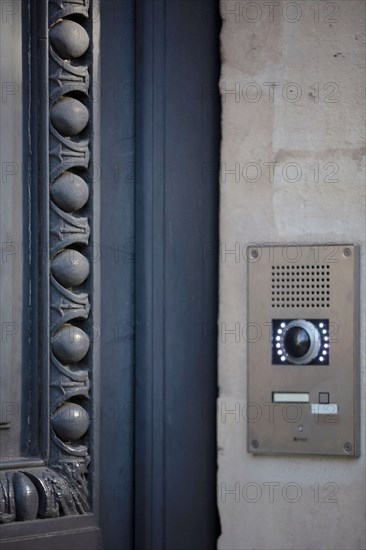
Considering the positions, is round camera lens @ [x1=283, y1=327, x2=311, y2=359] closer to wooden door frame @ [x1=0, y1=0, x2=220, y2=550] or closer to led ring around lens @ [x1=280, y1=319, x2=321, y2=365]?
led ring around lens @ [x1=280, y1=319, x2=321, y2=365]

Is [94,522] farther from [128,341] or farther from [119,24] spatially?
[119,24]

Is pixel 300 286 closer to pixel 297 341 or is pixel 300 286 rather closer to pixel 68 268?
pixel 297 341

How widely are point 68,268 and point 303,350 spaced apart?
52cm

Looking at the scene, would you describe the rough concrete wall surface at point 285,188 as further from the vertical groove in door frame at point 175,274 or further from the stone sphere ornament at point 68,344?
the stone sphere ornament at point 68,344

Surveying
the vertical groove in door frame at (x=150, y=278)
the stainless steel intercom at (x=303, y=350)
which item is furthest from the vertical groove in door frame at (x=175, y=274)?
the stainless steel intercom at (x=303, y=350)

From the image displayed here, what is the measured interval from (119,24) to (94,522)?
41.9 inches

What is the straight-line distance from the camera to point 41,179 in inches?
80.7

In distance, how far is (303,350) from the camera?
6.97 ft

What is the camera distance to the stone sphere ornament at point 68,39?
2064 millimetres

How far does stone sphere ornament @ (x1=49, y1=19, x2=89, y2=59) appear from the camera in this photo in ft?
6.77

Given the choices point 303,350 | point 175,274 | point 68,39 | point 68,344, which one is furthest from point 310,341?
point 68,39

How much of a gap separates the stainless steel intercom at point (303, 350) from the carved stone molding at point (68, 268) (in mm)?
354

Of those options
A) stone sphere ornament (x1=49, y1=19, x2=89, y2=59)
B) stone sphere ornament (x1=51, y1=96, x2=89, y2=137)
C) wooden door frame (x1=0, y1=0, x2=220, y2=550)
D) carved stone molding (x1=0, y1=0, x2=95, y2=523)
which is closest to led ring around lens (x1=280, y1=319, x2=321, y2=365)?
wooden door frame (x1=0, y1=0, x2=220, y2=550)

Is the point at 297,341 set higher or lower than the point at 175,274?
lower
